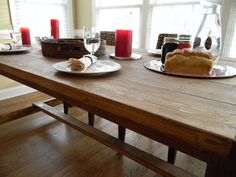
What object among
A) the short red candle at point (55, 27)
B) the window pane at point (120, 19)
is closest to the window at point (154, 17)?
the window pane at point (120, 19)

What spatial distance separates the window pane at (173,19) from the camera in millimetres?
2417

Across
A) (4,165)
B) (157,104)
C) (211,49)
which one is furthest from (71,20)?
(157,104)

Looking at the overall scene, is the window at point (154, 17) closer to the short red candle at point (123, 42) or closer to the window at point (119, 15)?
the window at point (119, 15)

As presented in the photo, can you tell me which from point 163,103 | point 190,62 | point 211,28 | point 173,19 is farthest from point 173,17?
point 163,103

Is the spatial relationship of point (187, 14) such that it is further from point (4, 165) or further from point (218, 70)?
point (4, 165)

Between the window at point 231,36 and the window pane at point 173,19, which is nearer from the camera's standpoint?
the window at point 231,36

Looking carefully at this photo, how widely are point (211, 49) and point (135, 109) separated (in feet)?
2.34

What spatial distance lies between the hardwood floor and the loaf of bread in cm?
87

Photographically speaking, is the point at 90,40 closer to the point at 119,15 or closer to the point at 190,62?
the point at 190,62

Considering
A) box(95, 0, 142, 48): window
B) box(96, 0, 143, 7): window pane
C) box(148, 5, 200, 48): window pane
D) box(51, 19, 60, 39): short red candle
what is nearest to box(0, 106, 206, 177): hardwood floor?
box(51, 19, 60, 39): short red candle

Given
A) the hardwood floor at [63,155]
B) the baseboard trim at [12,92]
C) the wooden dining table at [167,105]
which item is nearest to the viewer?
the wooden dining table at [167,105]

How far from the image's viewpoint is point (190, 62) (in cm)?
81

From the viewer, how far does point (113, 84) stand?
26.5 inches

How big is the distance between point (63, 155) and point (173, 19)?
6.92 feet
